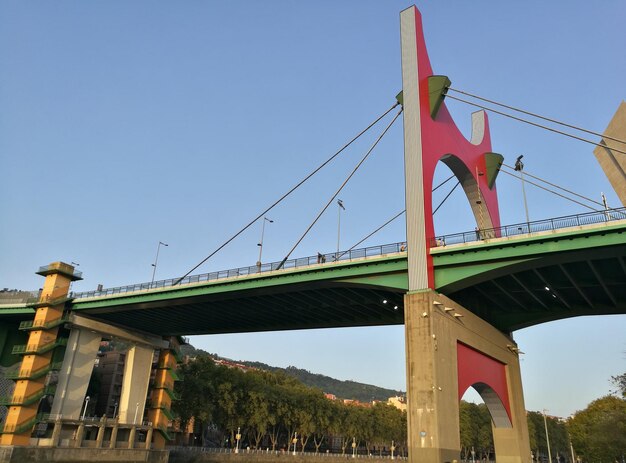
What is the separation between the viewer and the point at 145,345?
201ft

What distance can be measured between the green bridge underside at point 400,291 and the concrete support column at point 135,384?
24.6 feet

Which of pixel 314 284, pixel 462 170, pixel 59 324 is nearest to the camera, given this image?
pixel 314 284

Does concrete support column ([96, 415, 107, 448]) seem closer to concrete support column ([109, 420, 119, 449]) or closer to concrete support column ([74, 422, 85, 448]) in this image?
concrete support column ([109, 420, 119, 449])

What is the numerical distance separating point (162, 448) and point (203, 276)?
30.2m

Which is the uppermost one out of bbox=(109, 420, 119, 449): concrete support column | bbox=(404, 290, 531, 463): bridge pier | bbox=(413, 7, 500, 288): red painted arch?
bbox=(413, 7, 500, 288): red painted arch

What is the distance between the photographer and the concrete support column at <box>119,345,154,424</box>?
57928 millimetres

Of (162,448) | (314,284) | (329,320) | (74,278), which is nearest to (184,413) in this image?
(162,448)

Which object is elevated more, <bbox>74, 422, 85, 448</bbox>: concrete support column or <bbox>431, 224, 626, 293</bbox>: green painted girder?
<bbox>431, 224, 626, 293</bbox>: green painted girder

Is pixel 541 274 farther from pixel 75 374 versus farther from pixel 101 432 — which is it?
pixel 101 432

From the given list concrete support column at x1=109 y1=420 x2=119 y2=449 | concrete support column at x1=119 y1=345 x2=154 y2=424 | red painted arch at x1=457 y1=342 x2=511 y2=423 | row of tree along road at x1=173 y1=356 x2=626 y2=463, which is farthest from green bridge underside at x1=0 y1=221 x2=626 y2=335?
row of tree along road at x1=173 y1=356 x2=626 y2=463

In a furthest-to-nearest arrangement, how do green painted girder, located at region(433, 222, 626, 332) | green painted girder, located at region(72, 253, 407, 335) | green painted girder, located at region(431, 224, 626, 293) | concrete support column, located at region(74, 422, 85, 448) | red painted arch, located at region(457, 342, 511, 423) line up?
1. concrete support column, located at region(74, 422, 85, 448)
2. green painted girder, located at region(72, 253, 407, 335)
3. red painted arch, located at region(457, 342, 511, 423)
4. green painted girder, located at region(433, 222, 626, 332)
5. green painted girder, located at region(431, 224, 626, 293)

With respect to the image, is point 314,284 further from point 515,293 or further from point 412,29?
point 412,29

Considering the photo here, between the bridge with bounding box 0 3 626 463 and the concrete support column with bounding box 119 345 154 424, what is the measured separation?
6.5 inches

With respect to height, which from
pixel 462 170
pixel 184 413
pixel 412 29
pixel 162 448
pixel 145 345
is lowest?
pixel 162 448
